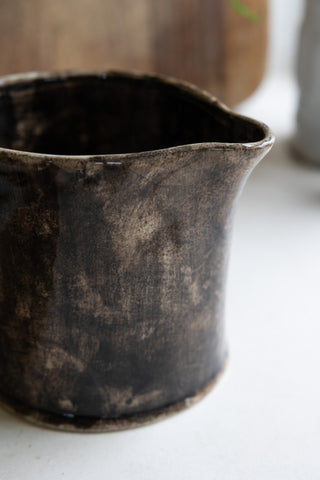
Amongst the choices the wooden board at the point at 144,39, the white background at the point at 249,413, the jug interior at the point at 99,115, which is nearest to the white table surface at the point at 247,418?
the white background at the point at 249,413

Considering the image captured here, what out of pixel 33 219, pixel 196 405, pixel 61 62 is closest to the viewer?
pixel 33 219

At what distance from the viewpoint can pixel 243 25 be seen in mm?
1112

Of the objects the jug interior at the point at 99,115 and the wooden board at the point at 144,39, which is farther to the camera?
the wooden board at the point at 144,39

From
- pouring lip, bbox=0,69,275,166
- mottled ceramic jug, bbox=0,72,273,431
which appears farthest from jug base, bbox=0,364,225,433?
pouring lip, bbox=0,69,275,166

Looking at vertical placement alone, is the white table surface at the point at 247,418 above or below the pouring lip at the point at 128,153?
below

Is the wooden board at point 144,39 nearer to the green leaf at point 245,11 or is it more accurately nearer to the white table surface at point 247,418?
the green leaf at point 245,11

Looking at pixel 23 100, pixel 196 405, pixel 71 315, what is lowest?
pixel 196 405

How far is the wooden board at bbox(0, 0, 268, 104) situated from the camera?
96cm

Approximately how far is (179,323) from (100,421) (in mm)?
108

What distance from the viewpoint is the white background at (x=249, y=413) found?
1.74ft

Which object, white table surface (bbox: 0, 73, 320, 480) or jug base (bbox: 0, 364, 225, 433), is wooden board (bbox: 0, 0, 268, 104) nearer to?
white table surface (bbox: 0, 73, 320, 480)

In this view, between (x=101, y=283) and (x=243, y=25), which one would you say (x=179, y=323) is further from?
(x=243, y=25)

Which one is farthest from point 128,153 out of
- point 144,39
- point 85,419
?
point 144,39

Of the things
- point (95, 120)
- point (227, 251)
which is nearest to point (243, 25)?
point (95, 120)
